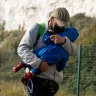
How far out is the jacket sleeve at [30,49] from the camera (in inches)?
182

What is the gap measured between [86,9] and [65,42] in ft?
67.2

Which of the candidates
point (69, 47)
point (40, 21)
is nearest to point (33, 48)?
point (69, 47)

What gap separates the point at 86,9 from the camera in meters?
25.0

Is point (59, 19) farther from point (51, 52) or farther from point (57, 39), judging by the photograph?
point (51, 52)

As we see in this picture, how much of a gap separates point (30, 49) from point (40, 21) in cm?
2279

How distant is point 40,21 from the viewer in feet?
90.0

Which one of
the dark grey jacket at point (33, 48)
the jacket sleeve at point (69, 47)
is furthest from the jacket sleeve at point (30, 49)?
the jacket sleeve at point (69, 47)

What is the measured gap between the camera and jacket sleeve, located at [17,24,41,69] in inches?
182

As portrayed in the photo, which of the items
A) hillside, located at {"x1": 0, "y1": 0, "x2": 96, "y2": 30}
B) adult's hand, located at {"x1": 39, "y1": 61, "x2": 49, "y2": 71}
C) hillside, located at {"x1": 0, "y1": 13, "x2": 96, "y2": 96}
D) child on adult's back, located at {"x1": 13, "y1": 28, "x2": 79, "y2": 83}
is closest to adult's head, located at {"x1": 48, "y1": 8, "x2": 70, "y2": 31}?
child on adult's back, located at {"x1": 13, "y1": 28, "x2": 79, "y2": 83}

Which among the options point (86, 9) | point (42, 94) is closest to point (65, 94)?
point (42, 94)

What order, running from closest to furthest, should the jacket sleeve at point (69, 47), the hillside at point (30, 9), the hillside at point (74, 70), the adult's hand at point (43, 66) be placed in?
1. the adult's hand at point (43, 66)
2. the jacket sleeve at point (69, 47)
3. the hillside at point (74, 70)
4. the hillside at point (30, 9)

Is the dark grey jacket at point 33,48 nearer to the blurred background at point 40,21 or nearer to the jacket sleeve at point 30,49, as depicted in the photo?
the jacket sleeve at point 30,49

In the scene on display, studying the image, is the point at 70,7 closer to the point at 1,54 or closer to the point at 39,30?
the point at 1,54

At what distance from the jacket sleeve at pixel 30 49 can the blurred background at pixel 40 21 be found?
204 inches
